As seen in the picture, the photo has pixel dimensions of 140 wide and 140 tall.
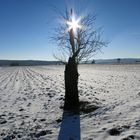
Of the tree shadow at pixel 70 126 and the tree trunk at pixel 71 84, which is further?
the tree trunk at pixel 71 84

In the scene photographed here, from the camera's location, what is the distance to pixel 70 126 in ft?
26.6

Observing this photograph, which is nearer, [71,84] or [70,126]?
[70,126]

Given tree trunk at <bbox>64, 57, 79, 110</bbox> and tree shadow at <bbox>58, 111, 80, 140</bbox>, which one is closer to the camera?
tree shadow at <bbox>58, 111, 80, 140</bbox>

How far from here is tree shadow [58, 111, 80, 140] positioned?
6.97 meters

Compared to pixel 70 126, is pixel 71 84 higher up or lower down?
higher up

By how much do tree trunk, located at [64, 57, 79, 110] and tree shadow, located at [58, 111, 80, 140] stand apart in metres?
0.97

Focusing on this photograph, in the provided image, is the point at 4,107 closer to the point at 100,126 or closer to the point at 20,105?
the point at 20,105

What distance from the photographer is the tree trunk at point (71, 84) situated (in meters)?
10.9

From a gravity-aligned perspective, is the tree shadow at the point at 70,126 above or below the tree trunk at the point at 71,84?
below

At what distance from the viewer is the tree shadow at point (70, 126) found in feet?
22.9

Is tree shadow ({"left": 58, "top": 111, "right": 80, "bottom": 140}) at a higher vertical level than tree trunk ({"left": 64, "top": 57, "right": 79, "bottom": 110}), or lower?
lower

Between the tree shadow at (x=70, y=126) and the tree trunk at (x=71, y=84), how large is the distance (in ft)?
3.18

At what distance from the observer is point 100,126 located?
7441 mm

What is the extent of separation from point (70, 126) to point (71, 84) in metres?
3.17
